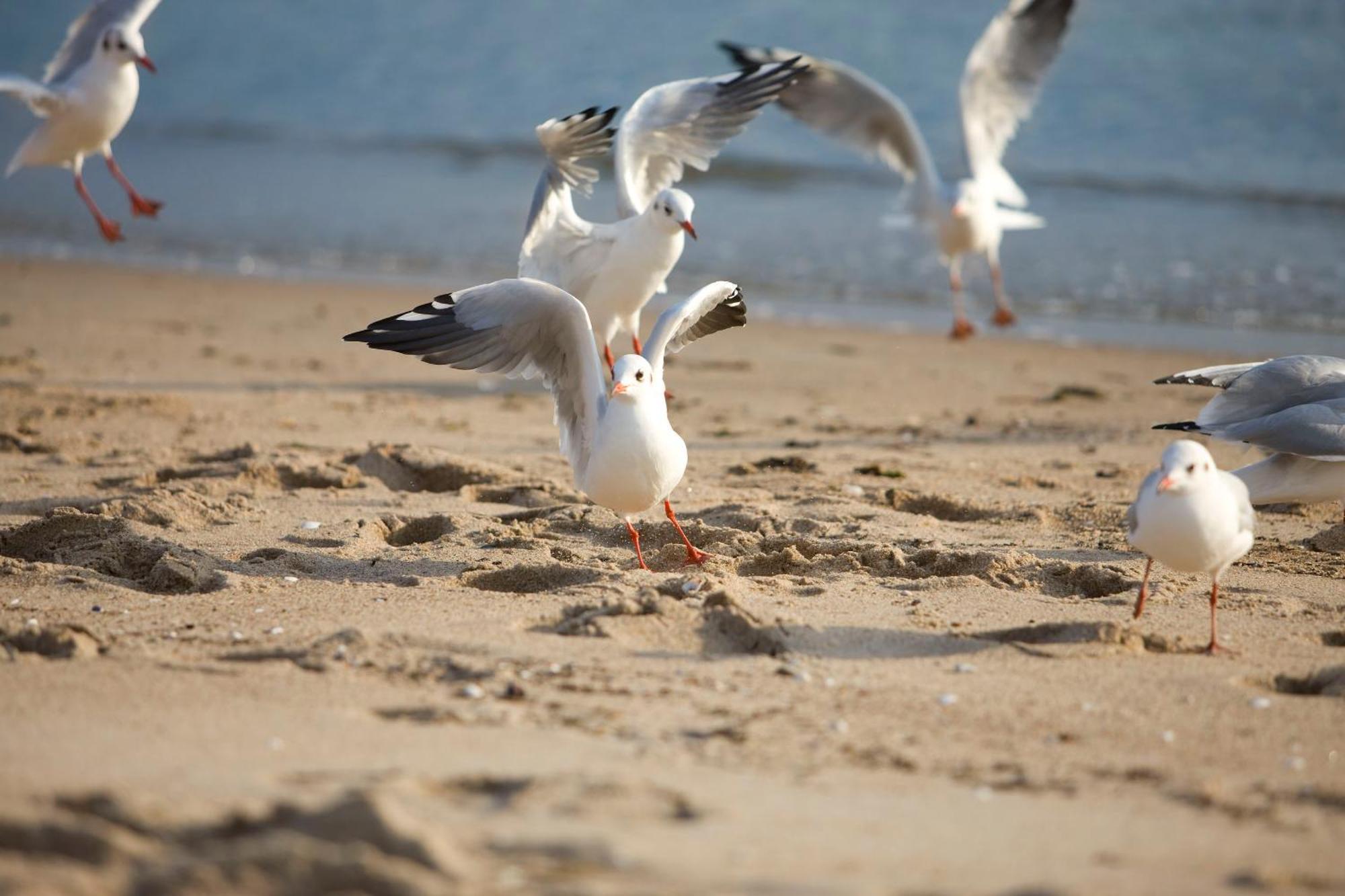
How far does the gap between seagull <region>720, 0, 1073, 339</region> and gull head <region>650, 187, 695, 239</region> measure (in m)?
3.47

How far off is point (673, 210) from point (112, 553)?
315 centimetres

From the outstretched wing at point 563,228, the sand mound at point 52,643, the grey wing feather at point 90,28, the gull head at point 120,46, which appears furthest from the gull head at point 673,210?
the grey wing feather at point 90,28

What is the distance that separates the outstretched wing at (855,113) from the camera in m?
9.97

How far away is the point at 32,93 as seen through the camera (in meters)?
8.79

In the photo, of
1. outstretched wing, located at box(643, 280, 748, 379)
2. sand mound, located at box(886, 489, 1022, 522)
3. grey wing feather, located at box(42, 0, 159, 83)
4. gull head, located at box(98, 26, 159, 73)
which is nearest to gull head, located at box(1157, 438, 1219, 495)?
sand mound, located at box(886, 489, 1022, 522)

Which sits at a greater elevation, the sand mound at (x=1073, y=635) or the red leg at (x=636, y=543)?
the red leg at (x=636, y=543)

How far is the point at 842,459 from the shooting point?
6633 mm

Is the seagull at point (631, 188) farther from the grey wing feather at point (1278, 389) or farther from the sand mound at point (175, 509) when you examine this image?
the grey wing feather at point (1278, 389)

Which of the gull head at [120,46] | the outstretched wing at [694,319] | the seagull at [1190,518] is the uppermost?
the gull head at [120,46]

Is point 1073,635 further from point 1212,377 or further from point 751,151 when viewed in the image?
point 751,151

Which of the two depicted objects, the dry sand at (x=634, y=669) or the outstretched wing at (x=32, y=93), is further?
the outstretched wing at (x=32, y=93)

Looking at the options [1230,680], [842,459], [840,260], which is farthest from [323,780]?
[840,260]

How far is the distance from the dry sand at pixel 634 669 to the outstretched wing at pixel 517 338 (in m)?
0.42

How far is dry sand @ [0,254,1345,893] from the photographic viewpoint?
8.79ft
